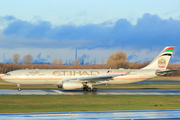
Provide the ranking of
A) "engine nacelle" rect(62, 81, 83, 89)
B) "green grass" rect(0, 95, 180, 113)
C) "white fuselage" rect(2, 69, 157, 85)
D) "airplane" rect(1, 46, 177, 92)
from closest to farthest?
"green grass" rect(0, 95, 180, 113)
"engine nacelle" rect(62, 81, 83, 89)
"airplane" rect(1, 46, 177, 92)
"white fuselage" rect(2, 69, 157, 85)

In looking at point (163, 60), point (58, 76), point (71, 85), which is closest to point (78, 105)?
point (71, 85)

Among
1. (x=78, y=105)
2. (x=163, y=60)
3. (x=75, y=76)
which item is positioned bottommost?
(x=78, y=105)

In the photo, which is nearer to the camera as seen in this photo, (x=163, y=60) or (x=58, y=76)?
(x=58, y=76)

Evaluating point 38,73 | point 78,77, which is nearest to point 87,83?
point 78,77

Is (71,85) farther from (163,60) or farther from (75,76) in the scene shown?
(163,60)

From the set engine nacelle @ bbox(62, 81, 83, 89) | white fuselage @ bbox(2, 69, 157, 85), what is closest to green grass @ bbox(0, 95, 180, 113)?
engine nacelle @ bbox(62, 81, 83, 89)

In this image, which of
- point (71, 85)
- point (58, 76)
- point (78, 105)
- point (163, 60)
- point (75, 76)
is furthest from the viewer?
point (163, 60)

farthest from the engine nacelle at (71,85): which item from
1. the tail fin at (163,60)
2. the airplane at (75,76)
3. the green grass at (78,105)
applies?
the tail fin at (163,60)

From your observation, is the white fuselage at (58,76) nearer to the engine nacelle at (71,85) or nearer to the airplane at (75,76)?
the airplane at (75,76)

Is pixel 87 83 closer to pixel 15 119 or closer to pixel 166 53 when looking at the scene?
pixel 166 53

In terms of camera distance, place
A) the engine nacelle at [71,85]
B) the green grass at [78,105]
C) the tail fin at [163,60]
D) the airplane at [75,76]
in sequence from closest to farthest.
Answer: the green grass at [78,105] < the engine nacelle at [71,85] < the airplane at [75,76] < the tail fin at [163,60]

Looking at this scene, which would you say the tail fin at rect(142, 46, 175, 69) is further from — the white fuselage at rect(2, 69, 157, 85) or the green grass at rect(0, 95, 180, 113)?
the green grass at rect(0, 95, 180, 113)

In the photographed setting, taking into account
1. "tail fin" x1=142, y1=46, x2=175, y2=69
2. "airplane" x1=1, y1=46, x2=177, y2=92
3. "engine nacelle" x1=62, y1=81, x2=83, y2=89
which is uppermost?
"tail fin" x1=142, y1=46, x2=175, y2=69

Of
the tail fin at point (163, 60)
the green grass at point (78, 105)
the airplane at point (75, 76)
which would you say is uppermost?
the tail fin at point (163, 60)
